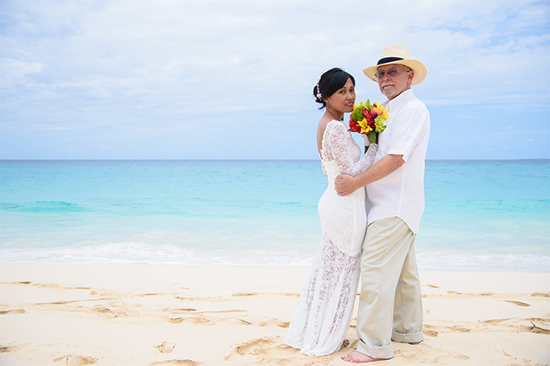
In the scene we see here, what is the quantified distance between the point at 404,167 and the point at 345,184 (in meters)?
0.45

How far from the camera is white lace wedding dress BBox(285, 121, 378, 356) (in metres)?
2.93

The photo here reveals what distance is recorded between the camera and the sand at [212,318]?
3.10 metres

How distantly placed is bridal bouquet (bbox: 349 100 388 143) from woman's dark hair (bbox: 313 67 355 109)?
0.70 ft

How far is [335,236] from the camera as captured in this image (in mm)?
3066

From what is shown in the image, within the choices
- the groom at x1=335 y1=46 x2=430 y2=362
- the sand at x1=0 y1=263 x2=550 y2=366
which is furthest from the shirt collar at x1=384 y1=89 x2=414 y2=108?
the sand at x1=0 y1=263 x2=550 y2=366

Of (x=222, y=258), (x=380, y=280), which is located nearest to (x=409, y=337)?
(x=380, y=280)

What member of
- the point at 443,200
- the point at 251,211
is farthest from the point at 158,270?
the point at 443,200

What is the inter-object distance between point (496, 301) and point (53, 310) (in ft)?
15.4

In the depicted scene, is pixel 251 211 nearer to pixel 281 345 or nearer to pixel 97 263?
pixel 97 263

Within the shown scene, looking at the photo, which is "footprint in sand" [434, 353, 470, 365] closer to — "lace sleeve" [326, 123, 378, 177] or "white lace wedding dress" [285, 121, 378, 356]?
"white lace wedding dress" [285, 121, 378, 356]

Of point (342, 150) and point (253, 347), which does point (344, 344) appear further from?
point (342, 150)

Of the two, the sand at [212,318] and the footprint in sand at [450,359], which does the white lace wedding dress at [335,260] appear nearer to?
the sand at [212,318]

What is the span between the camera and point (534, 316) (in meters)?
4.04

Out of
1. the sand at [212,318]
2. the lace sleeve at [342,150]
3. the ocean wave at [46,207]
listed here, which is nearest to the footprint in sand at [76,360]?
the sand at [212,318]
